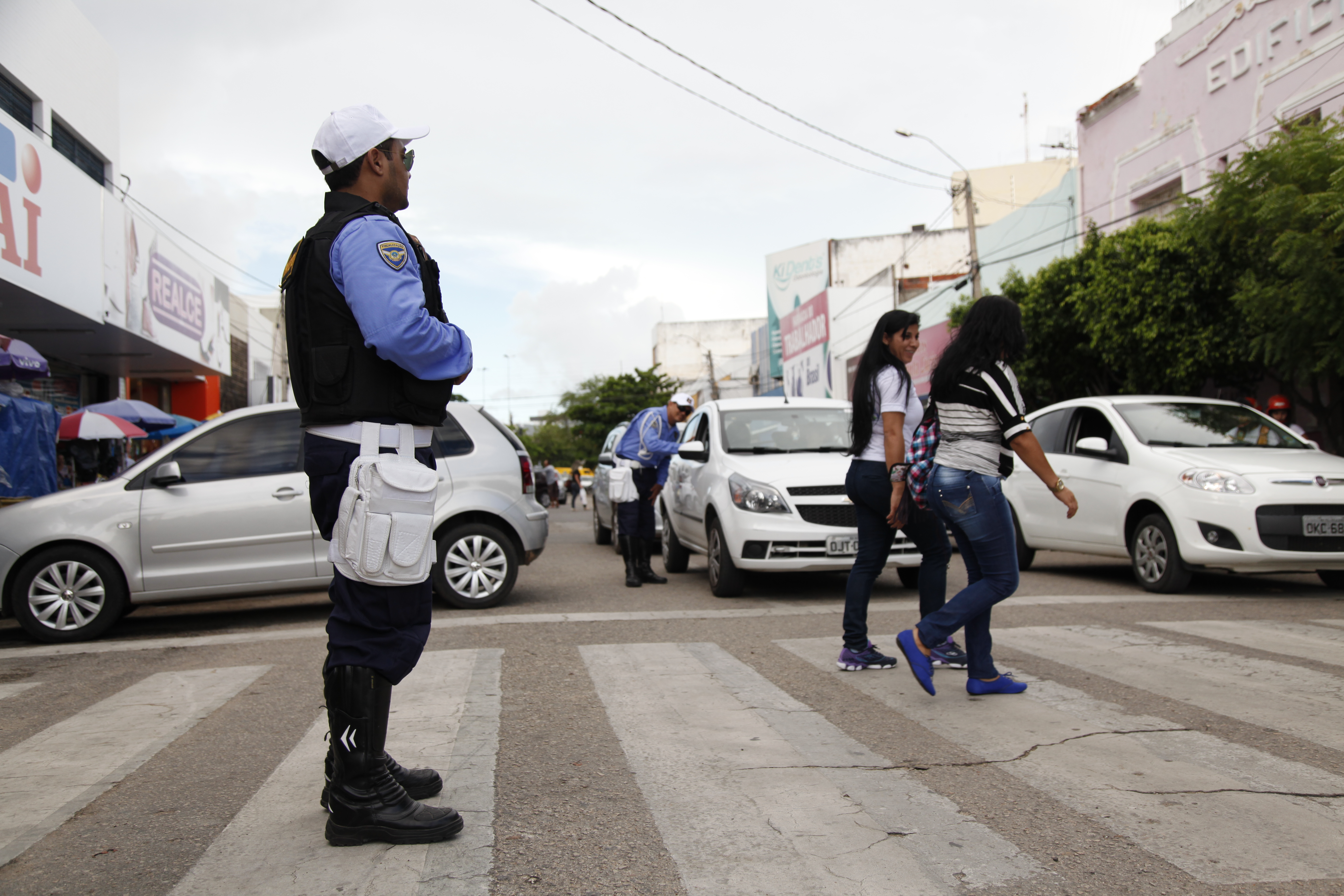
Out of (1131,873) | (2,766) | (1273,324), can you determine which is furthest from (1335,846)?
(1273,324)

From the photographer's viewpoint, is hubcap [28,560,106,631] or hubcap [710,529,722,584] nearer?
hubcap [28,560,106,631]

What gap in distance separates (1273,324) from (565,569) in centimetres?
871

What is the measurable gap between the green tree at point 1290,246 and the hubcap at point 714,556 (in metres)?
6.77

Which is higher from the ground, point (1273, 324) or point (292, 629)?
point (1273, 324)

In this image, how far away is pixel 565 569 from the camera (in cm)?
1140

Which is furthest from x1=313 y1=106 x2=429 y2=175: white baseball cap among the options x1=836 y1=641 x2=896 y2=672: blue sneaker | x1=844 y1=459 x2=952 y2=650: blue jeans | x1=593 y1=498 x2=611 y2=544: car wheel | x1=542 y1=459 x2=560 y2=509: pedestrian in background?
x1=542 y1=459 x2=560 y2=509: pedestrian in background

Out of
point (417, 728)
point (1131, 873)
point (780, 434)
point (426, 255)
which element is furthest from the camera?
point (780, 434)

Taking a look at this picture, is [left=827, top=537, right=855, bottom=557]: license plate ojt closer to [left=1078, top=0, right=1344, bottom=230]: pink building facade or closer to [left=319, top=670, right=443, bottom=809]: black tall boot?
[left=319, top=670, right=443, bottom=809]: black tall boot

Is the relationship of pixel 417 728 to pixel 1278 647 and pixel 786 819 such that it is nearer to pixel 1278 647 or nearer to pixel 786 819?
pixel 786 819

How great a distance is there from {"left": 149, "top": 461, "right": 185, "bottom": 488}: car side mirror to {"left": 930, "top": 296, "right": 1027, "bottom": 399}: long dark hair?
542cm

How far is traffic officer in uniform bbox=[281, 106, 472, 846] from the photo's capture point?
8.99 ft

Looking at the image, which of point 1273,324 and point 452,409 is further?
point 1273,324

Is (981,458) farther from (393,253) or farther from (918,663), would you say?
(393,253)

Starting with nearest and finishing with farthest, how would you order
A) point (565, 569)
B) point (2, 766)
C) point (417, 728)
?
point (2, 766) → point (417, 728) → point (565, 569)
